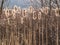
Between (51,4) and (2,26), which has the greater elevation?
(51,4)

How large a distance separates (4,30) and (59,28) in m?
1.42

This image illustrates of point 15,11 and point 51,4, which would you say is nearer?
point 15,11

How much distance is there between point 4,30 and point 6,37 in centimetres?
19

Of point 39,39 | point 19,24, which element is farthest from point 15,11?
point 39,39

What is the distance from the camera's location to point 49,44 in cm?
697

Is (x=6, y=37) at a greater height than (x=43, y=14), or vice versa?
(x=43, y=14)

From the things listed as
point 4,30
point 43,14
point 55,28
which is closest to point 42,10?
point 43,14

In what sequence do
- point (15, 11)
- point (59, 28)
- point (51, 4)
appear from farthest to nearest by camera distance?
point (51, 4)
point (15, 11)
point (59, 28)

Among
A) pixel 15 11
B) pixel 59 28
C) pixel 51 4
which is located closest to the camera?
pixel 59 28

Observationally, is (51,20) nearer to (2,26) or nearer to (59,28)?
(59,28)

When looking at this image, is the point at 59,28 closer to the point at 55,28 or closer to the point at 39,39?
the point at 55,28

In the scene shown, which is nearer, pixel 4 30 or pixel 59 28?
pixel 59 28

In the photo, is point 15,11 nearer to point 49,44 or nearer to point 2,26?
point 2,26

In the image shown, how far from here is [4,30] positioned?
731 cm
